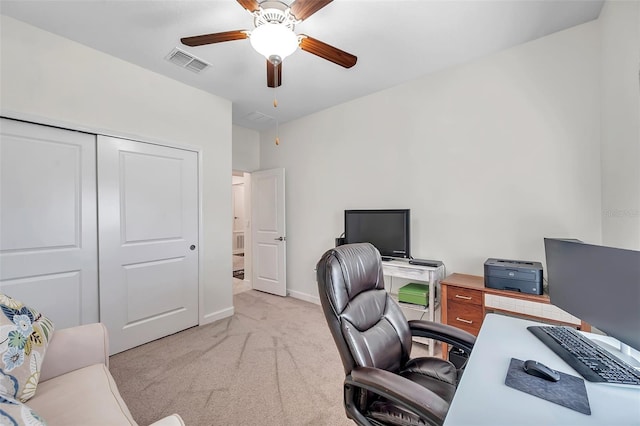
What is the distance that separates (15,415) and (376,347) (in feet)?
4.20

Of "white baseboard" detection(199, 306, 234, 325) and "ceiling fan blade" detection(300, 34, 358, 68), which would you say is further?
"white baseboard" detection(199, 306, 234, 325)

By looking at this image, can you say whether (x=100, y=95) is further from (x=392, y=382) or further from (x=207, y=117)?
(x=392, y=382)

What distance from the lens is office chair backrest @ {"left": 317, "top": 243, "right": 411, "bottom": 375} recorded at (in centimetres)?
124

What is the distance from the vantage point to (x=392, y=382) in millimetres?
1013

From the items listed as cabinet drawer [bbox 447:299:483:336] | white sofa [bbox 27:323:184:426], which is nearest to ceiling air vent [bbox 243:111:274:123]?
white sofa [bbox 27:323:184:426]

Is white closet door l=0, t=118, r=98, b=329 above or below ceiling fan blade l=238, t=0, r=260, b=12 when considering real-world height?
below

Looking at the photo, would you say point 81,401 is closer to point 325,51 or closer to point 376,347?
point 376,347

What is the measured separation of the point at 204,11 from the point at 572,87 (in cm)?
294

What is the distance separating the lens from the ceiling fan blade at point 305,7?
1495mm

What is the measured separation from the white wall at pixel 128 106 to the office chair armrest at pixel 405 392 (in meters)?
2.67

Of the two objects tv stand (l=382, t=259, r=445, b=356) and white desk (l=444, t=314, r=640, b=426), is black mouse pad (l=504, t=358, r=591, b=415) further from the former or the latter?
tv stand (l=382, t=259, r=445, b=356)

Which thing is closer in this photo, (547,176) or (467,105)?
(547,176)

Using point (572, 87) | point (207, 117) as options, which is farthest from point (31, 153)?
point (572, 87)

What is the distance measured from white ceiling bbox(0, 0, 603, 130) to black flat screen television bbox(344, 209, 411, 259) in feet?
4.95
